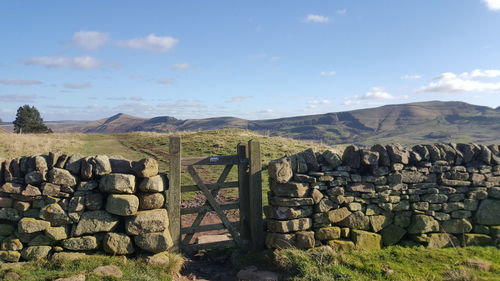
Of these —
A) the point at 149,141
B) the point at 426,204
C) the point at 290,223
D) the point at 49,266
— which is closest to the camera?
the point at 49,266

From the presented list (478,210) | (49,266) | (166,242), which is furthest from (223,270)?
(478,210)

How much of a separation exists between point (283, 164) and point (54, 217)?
493cm

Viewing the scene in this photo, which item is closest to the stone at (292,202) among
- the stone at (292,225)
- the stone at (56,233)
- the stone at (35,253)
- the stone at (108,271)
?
the stone at (292,225)

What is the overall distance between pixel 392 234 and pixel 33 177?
819 centimetres

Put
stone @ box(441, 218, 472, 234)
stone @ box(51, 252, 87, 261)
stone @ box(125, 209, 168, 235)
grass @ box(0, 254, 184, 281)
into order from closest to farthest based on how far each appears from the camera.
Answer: grass @ box(0, 254, 184, 281), stone @ box(51, 252, 87, 261), stone @ box(125, 209, 168, 235), stone @ box(441, 218, 472, 234)

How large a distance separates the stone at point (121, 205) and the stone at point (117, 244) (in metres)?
0.48

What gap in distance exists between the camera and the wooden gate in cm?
785

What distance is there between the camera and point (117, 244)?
281 inches

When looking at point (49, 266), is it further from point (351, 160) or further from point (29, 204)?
point (351, 160)

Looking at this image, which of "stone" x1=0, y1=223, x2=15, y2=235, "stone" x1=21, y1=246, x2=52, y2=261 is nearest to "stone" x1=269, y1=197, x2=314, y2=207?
"stone" x1=21, y1=246, x2=52, y2=261

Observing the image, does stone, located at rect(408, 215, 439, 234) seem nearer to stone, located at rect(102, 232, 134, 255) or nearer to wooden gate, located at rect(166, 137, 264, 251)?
wooden gate, located at rect(166, 137, 264, 251)

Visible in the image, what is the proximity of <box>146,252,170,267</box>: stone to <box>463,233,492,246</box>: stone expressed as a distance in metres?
7.07

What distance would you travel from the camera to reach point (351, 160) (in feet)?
26.4

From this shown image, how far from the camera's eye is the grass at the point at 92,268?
6305 mm
